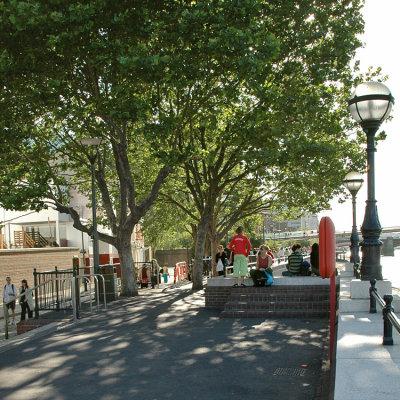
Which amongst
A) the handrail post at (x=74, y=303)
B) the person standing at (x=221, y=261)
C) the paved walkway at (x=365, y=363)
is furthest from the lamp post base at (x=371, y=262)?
the person standing at (x=221, y=261)

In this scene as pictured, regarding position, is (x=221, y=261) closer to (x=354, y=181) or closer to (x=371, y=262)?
(x=354, y=181)

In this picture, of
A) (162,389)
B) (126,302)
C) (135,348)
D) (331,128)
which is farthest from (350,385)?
(331,128)

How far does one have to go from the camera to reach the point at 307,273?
49.2 feet

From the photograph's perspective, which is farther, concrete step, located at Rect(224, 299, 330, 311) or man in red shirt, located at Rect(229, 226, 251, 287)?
man in red shirt, located at Rect(229, 226, 251, 287)

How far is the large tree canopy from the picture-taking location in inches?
599

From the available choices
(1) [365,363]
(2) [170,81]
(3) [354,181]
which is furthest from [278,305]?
(2) [170,81]

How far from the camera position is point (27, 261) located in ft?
118

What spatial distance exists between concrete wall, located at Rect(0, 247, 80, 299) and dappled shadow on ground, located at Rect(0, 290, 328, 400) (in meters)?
22.9

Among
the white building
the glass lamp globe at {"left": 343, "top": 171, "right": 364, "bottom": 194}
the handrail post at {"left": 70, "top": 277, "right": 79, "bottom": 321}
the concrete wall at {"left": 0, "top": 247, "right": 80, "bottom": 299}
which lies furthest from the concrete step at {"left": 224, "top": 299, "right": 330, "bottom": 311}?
the white building

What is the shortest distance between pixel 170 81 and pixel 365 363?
12.7 meters

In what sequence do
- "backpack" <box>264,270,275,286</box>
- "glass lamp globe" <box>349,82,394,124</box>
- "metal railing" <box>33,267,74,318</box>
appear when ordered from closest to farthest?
"glass lamp globe" <box>349,82,394,124</box> → "backpack" <box>264,270,275,286</box> → "metal railing" <box>33,267,74,318</box>

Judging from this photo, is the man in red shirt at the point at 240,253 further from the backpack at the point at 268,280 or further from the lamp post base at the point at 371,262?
the lamp post base at the point at 371,262

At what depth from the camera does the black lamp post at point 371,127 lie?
8805 mm

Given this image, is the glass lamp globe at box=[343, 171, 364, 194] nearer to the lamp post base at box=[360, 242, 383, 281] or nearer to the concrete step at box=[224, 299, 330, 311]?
the concrete step at box=[224, 299, 330, 311]
